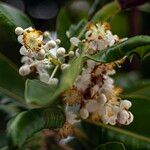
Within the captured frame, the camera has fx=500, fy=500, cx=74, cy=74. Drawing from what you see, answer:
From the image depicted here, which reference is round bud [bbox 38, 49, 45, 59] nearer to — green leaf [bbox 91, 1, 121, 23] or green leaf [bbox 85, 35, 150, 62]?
green leaf [bbox 85, 35, 150, 62]

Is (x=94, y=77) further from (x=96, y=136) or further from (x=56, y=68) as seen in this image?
(x=96, y=136)

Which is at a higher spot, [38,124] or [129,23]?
[38,124]

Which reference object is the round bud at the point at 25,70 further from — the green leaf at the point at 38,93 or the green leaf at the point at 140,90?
the green leaf at the point at 140,90

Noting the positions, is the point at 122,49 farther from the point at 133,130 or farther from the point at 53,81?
the point at 133,130

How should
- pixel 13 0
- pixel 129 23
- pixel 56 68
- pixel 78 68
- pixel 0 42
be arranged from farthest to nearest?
pixel 13 0, pixel 129 23, pixel 0 42, pixel 56 68, pixel 78 68

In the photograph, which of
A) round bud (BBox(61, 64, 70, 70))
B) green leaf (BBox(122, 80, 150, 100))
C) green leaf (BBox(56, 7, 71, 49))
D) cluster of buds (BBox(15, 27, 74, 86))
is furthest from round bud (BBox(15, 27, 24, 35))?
green leaf (BBox(122, 80, 150, 100))

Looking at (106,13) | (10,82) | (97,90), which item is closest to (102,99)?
(97,90)

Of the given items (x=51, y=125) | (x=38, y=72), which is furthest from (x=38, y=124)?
(x=38, y=72)
